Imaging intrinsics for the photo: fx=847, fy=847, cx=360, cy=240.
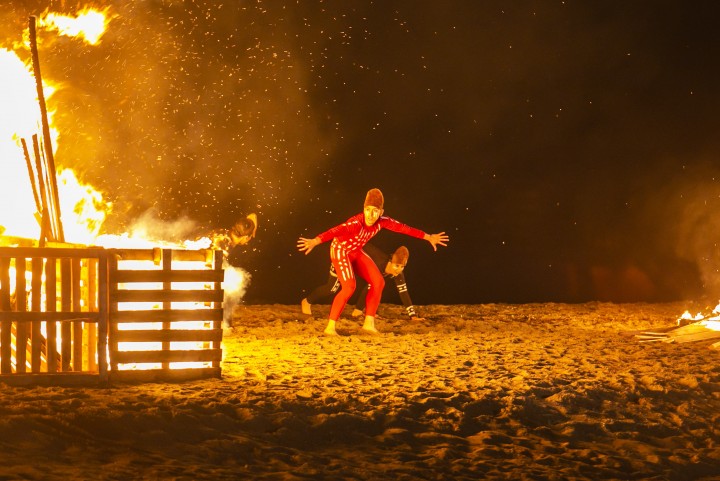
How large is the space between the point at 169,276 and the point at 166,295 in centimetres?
18

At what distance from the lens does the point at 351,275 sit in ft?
38.8

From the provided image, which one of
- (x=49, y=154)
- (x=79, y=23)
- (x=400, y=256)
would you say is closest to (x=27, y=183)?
(x=49, y=154)

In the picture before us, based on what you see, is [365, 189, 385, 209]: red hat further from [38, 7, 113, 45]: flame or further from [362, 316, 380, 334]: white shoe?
[38, 7, 113, 45]: flame

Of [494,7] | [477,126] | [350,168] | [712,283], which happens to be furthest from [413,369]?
[712,283]

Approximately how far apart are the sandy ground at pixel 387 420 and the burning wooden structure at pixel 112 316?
0.79 feet

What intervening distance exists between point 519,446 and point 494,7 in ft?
46.1

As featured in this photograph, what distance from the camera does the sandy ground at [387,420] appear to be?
558 centimetres

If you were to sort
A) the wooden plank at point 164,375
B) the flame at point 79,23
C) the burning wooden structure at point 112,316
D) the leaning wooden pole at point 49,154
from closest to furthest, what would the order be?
the burning wooden structure at point 112,316, the wooden plank at point 164,375, the leaning wooden pole at point 49,154, the flame at point 79,23

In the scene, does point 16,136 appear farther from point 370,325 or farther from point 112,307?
point 370,325

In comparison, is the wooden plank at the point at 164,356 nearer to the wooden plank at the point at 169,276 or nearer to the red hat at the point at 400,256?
the wooden plank at the point at 169,276

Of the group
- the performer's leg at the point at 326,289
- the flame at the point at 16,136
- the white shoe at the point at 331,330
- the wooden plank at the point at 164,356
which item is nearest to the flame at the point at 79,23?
the flame at the point at 16,136

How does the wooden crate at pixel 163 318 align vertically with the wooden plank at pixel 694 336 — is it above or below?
above

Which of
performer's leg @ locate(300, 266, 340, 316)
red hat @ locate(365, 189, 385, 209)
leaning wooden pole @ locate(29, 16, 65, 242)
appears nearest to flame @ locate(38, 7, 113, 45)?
leaning wooden pole @ locate(29, 16, 65, 242)

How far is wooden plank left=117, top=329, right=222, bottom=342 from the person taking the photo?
767 centimetres
